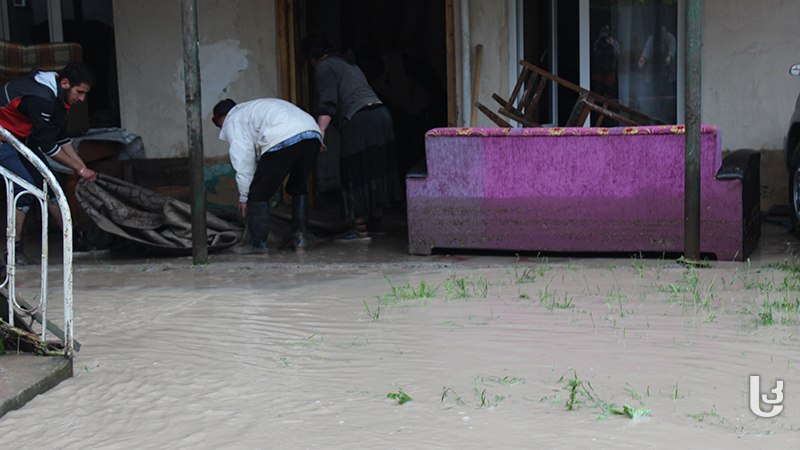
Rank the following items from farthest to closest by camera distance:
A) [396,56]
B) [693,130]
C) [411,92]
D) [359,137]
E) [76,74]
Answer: [411,92], [396,56], [359,137], [76,74], [693,130]

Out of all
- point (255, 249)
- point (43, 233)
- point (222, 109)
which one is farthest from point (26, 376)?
point (222, 109)

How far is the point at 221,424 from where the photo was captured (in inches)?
110

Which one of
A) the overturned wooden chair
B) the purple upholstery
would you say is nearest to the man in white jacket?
the purple upholstery

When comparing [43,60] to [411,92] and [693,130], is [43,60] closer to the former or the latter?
[411,92]

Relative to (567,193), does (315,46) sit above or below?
above

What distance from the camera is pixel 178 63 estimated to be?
8461 mm

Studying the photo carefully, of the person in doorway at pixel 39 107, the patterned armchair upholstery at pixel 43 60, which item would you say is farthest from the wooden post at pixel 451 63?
the patterned armchair upholstery at pixel 43 60

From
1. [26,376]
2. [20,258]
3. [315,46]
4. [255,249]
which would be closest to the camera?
[26,376]

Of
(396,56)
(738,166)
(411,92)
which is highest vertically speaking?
(396,56)

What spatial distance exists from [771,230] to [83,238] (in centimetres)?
586

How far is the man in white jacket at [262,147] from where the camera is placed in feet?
20.4

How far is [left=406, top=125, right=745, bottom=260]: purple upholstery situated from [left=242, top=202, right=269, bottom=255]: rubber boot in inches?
46.3

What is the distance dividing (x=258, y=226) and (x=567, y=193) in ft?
7.91

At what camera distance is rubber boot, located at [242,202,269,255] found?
6.36 meters
